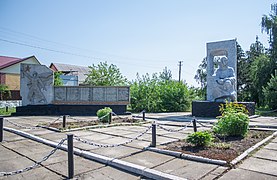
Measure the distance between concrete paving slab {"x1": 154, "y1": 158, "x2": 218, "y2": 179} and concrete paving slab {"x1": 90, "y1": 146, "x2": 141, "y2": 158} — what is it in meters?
1.15

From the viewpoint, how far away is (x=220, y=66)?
49.0 feet

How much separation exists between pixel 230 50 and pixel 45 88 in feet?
43.6

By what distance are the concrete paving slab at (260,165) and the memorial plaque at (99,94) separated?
1298 cm

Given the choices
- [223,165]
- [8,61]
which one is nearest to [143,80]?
[223,165]

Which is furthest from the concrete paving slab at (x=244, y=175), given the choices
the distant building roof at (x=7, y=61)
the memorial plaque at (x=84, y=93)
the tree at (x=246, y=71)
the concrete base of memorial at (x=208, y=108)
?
the distant building roof at (x=7, y=61)

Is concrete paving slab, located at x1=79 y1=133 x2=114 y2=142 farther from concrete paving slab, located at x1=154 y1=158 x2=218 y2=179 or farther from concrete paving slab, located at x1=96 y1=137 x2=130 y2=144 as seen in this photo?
concrete paving slab, located at x1=154 y1=158 x2=218 y2=179

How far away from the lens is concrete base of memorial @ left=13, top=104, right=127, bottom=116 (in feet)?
53.3

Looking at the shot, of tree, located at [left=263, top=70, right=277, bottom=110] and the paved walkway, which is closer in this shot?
the paved walkway

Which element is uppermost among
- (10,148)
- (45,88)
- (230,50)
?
(230,50)

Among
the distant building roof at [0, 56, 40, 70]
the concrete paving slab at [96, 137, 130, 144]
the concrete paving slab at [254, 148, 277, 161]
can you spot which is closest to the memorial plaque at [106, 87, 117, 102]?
the concrete paving slab at [96, 137, 130, 144]

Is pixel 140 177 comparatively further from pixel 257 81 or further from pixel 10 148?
pixel 257 81

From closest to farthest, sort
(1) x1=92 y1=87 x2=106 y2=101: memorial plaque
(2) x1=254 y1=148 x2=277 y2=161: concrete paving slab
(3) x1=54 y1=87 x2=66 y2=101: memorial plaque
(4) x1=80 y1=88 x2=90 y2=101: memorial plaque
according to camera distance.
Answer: (2) x1=254 y1=148 x2=277 y2=161: concrete paving slab, (1) x1=92 y1=87 x2=106 y2=101: memorial plaque, (4) x1=80 y1=88 x2=90 y2=101: memorial plaque, (3) x1=54 y1=87 x2=66 y2=101: memorial plaque

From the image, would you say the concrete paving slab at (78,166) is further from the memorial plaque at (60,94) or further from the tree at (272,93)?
the tree at (272,93)

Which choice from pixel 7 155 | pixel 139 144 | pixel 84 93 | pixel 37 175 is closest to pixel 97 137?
pixel 139 144
